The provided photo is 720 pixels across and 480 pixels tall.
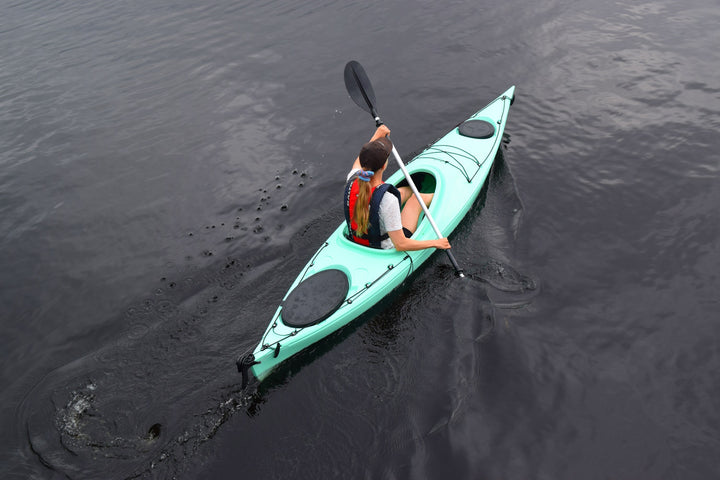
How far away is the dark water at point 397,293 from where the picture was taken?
15.9ft

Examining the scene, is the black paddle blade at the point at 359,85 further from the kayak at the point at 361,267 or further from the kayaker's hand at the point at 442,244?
the kayaker's hand at the point at 442,244

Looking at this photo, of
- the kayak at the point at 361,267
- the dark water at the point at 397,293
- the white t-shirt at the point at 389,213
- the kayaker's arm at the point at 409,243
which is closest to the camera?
the dark water at the point at 397,293

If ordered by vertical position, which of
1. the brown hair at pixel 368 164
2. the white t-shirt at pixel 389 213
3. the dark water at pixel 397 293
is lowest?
the dark water at pixel 397 293

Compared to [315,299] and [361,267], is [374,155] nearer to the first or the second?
[361,267]

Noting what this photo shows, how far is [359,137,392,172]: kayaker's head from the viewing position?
5473 millimetres

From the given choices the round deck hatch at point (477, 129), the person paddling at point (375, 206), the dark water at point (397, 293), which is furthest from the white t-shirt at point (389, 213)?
the round deck hatch at point (477, 129)

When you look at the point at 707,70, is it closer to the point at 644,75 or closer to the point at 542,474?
the point at 644,75

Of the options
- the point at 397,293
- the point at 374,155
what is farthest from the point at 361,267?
the point at 374,155

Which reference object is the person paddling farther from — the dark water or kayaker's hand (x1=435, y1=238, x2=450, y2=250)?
the dark water

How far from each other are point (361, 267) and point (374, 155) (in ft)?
4.71

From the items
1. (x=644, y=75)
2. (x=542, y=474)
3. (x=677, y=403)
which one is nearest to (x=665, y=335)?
(x=677, y=403)

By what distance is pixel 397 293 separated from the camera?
20.5 feet

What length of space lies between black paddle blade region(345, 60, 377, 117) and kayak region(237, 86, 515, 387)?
121cm

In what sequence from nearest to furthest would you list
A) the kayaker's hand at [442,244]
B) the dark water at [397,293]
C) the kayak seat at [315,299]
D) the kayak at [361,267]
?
1. the dark water at [397,293]
2. the kayak at [361,267]
3. the kayak seat at [315,299]
4. the kayaker's hand at [442,244]
